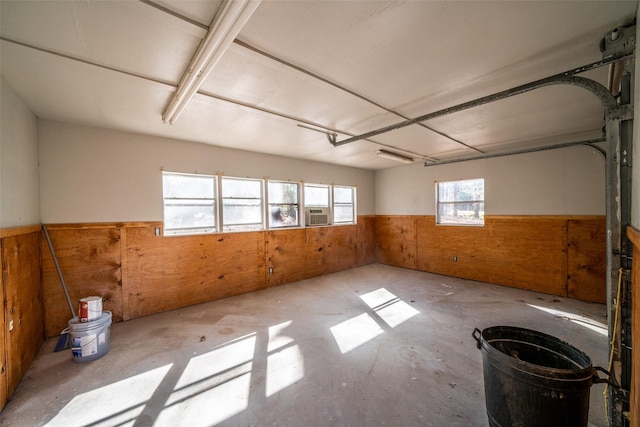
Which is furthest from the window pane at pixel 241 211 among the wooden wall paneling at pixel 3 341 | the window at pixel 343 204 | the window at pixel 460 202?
the window at pixel 460 202

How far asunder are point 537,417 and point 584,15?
7.74ft

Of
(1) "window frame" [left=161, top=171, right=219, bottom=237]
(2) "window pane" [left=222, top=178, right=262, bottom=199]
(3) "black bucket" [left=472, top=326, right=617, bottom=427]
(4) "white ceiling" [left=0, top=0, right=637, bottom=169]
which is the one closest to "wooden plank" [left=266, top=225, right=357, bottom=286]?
(2) "window pane" [left=222, top=178, right=262, bottom=199]

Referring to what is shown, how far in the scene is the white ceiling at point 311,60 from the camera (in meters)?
1.37

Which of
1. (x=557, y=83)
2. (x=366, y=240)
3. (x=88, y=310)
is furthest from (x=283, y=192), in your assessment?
(x=557, y=83)

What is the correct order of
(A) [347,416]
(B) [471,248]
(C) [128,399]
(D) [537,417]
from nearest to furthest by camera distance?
(D) [537,417], (A) [347,416], (C) [128,399], (B) [471,248]

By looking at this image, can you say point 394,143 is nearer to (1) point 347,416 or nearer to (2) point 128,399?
(1) point 347,416

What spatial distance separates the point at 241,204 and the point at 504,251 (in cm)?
517

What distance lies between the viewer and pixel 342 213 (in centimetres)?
615

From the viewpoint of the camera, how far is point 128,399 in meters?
1.88

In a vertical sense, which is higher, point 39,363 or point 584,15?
point 584,15

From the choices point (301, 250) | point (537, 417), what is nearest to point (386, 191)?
point (301, 250)

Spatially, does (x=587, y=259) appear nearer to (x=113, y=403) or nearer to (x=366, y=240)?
(x=366, y=240)

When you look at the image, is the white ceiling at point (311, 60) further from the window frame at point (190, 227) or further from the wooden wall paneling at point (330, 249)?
the wooden wall paneling at point (330, 249)

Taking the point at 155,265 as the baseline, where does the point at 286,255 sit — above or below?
below
